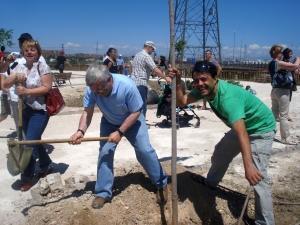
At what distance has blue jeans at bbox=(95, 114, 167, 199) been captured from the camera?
14.4ft

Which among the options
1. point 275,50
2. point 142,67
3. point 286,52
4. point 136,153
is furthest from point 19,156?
point 286,52

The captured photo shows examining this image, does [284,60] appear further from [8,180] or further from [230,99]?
[8,180]

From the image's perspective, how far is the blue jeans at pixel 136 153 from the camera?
14.4ft

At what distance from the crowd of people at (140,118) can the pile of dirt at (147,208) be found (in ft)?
0.46

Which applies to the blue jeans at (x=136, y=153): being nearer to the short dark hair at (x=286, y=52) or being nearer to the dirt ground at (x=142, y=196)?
the dirt ground at (x=142, y=196)

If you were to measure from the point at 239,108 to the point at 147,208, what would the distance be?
67.3 inches

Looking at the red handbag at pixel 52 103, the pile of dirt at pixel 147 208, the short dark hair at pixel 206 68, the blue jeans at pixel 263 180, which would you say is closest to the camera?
the short dark hair at pixel 206 68

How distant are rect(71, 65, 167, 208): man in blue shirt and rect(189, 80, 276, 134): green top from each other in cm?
69

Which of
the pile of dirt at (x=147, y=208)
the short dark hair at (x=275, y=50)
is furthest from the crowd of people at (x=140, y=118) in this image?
the short dark hair at (x=275, y=50)

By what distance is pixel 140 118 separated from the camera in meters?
4.45

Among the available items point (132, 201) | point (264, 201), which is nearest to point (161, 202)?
point (132, 201)

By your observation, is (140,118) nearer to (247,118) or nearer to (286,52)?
(247,118)

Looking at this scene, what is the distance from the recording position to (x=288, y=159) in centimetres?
670

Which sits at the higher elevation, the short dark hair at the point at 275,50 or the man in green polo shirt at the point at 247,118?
the short dark hair at the point at 275,50
